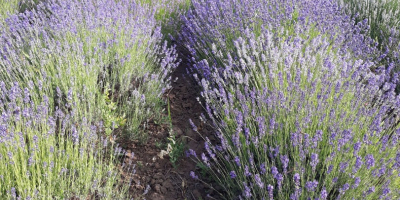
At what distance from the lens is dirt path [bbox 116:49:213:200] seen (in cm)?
251

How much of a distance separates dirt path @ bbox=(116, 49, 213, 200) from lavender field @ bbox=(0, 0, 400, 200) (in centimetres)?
1

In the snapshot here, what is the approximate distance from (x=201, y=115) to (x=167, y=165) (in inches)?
26.3

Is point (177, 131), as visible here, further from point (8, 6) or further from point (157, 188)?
point (8, 6)

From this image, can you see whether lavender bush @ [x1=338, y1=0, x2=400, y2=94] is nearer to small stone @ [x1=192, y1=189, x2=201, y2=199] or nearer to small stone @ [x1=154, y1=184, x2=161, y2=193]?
small stone @ [x1=192, y1=189, x2=201, y2=199]

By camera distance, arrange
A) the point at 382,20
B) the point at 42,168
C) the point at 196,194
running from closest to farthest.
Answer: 1. the point at 42,168
2. the point at 196,194
3. the point at 382,20

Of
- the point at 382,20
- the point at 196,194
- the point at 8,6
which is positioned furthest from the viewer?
the point at 382,20

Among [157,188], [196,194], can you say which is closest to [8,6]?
[157,188]

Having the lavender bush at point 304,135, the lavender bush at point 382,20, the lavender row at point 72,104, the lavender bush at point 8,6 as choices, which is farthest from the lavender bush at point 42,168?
the lavender bush at point 382,20

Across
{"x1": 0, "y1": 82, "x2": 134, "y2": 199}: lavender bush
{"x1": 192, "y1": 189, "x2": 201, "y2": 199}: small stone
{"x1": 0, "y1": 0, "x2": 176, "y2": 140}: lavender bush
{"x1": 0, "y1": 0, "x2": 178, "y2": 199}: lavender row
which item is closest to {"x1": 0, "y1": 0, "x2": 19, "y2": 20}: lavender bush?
{"x1": 0, "y1": 0, "x2": 178, "y2": 199}: lavender row

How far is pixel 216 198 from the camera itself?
8.03 feet

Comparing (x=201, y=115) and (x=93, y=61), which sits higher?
(x=93, y=61)

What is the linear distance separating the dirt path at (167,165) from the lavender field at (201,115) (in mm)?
10

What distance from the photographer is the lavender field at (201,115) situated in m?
1.96

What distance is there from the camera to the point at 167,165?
2740 millimetres
